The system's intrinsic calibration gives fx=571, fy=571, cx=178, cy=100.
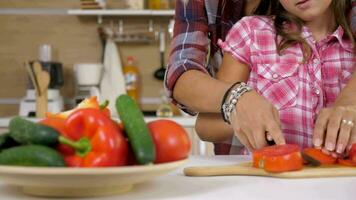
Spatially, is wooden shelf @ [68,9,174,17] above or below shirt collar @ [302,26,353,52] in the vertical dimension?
below

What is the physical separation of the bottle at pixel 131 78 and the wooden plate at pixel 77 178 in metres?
2.55

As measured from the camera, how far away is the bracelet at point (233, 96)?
113 cm

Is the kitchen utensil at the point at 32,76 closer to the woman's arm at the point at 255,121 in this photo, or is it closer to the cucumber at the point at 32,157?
the woman's arm at the point at 255,121

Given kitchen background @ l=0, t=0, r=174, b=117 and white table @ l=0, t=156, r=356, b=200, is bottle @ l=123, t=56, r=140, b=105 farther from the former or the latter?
white table @ l=0, t=156, r=356, b=200

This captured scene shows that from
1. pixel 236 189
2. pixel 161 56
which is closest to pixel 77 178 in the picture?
pixel 236 189

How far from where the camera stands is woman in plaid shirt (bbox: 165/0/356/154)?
1295 mm

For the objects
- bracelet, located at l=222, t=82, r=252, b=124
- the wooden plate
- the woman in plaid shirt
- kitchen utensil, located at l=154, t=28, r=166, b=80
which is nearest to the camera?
the wooden plate

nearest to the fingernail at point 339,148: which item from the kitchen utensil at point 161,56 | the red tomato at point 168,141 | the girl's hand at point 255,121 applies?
the girl's hand at point 255,121

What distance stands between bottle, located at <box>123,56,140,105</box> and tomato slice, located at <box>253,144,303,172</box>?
2.39m

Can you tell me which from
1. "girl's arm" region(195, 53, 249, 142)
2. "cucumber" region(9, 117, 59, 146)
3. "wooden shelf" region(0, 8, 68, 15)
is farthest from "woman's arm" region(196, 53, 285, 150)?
"wooden shelf" region(0, 8, 68, 15)

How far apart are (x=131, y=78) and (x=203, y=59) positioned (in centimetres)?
181

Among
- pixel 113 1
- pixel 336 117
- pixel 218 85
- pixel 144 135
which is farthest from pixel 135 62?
pixel 144 135

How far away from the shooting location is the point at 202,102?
4.32 ft

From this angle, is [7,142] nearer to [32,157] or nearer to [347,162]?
[32,157]
